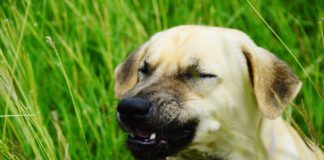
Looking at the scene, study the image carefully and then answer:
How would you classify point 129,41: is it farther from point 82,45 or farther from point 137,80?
point 137,80

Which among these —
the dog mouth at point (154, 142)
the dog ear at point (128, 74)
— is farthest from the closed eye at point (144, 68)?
the dog mouth at point (154, 142)

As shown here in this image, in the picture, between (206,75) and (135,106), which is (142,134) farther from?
(206,75)

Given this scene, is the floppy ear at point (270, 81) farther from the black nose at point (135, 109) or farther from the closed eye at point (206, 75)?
the black nose at point (135, 109)

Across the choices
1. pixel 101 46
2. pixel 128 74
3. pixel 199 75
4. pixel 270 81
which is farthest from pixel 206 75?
pixel 101 46

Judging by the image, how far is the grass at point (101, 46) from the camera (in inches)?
161

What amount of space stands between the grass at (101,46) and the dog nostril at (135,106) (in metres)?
0.80

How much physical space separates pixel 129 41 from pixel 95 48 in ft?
0.88

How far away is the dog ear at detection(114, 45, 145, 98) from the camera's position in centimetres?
408

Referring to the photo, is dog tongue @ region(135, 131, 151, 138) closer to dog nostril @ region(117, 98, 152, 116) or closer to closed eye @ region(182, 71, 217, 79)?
dog nostril @ region(117, 98, 152, 116)

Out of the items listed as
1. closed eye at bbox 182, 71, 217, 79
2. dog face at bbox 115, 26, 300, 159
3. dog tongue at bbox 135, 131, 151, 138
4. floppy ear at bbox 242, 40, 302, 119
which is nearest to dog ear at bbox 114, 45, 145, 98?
dog face at bbox 115, 26, 300, 159

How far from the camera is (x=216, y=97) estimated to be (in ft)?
11.4

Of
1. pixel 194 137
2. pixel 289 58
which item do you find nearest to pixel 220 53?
pixel 194 137

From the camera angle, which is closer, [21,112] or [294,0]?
[21,112]

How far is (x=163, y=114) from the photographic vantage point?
127 inches
